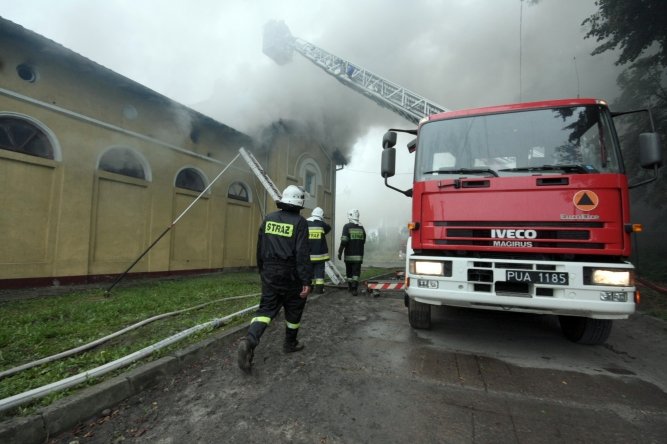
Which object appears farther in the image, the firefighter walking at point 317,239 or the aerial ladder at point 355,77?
the aerial ladder at point 355,77

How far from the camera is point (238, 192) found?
10.6 m

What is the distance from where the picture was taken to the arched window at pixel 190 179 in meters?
8.68

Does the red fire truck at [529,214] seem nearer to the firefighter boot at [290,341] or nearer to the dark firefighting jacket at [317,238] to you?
the firefighter boot at [290,341]

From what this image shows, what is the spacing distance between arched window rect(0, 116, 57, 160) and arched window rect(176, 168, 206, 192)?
277 centimetres

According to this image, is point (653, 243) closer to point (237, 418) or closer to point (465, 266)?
point (465, 266)

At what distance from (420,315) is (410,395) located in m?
1.73

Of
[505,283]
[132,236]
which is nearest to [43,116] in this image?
[132,236]

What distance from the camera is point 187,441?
195cm

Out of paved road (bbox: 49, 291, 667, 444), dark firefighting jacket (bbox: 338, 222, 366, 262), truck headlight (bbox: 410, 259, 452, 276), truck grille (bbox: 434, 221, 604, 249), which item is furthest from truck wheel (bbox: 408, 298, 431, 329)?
dark firefighting jacket (bbox: 338, 222, 366, 262)

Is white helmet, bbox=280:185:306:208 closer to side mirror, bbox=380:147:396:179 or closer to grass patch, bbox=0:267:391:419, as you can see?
side mirror, bbox=380:147:396:179

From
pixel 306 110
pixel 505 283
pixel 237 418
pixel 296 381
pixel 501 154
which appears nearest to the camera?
pixel 237 418

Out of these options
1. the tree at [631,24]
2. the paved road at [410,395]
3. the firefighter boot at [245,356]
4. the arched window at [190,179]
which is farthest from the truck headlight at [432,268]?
the tree at [631,24]

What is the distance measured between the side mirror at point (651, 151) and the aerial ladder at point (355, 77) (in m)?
8.76

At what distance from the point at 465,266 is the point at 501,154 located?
4.36 ft
